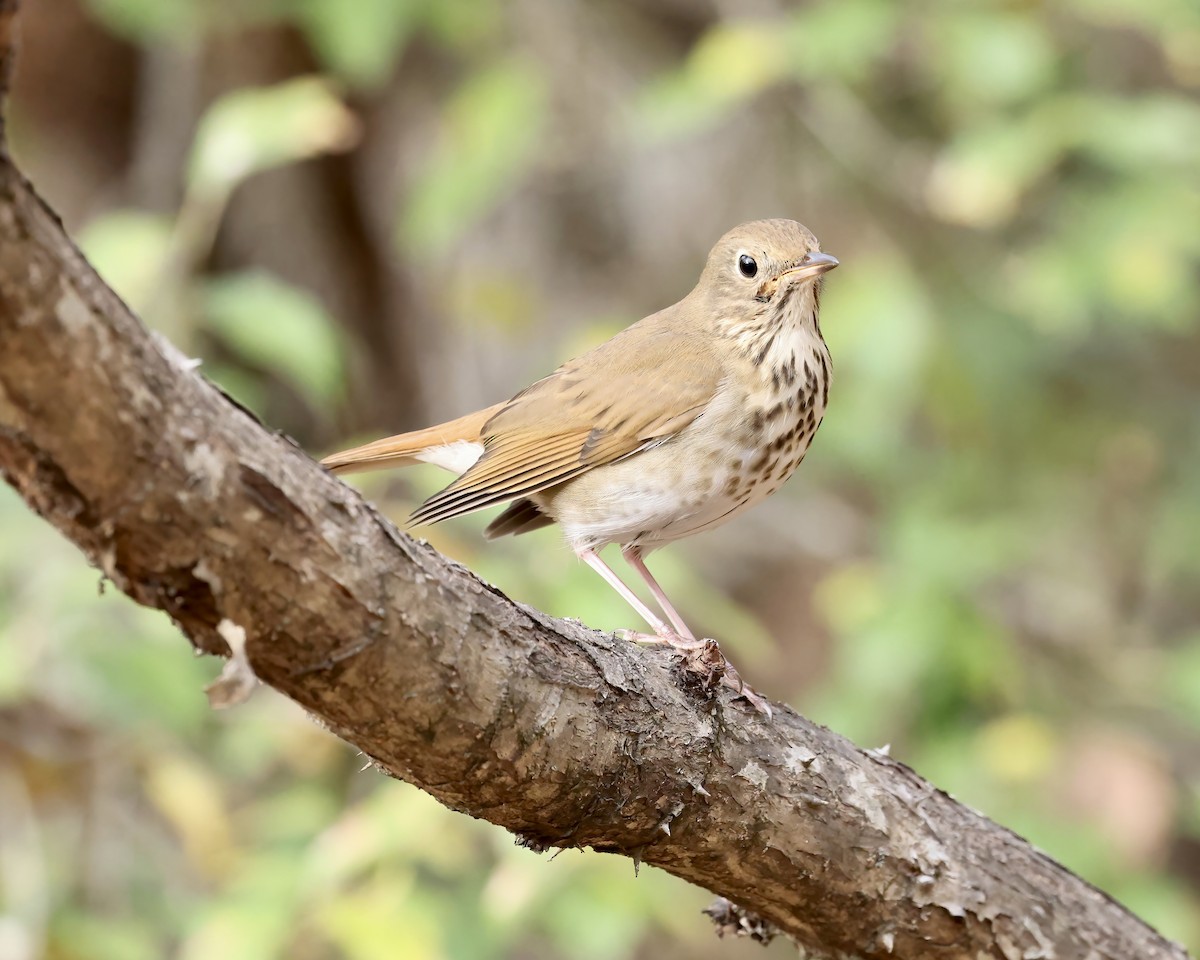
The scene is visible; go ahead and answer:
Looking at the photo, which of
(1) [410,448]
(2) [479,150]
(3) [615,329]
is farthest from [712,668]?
(2) [479,150]

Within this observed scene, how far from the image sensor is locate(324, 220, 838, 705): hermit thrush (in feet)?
9.56

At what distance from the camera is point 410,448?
3.16 meters

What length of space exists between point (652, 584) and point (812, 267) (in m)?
0.79

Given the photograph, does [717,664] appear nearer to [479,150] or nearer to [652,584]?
[652,584]

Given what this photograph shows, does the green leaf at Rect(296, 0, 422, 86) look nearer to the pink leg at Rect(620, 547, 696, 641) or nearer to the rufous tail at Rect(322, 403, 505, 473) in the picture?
the rufous tail at Rect(322, 403, 505, 473)

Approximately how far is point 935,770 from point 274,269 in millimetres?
3125

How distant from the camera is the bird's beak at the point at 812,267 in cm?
307

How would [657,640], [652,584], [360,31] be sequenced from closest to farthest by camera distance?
1. [657,640]
2. [652,584]
3. [360,31]

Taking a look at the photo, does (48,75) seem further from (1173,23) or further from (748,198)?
(1173,23)

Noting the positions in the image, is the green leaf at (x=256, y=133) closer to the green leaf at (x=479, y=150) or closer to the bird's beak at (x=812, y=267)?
the green leaf at (x=479, y=150)

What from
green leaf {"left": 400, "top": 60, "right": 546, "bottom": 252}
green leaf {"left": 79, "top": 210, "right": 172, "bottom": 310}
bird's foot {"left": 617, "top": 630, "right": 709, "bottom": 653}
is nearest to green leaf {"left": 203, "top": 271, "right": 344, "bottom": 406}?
green leaf {"left": 79, "top": 210, "right": 172, "bottom": 310}

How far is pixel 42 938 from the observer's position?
3234mm

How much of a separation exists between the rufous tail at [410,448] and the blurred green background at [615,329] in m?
0.19

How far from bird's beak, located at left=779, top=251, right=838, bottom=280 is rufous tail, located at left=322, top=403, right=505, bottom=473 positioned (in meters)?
0.75
